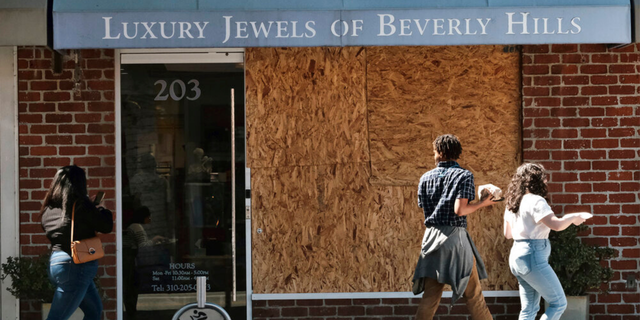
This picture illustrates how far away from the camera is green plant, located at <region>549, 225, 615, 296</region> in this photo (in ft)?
21.0

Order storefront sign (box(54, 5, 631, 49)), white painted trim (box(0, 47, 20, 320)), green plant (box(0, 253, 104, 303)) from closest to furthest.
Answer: storefront sign (box(54, 5, 631, 49)), green plant (box(0, 253, 104, 303)), white painted trim (box(0, 47, 20, 320))

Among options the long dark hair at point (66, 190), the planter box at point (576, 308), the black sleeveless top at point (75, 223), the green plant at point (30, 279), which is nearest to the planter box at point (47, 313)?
the green plant at point (30, 279)

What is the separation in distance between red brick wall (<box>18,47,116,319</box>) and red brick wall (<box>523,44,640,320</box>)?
4.17 metres

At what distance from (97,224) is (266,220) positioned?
1.88 m

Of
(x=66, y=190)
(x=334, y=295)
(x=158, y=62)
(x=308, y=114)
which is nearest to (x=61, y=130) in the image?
(x=158, y=62)

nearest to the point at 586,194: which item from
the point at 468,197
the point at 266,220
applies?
the point at 468,197

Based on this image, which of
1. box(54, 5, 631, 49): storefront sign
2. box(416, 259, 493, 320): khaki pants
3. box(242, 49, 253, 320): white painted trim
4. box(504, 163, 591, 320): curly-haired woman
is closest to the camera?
box(504, 163, 591, 320): curly-haired woman

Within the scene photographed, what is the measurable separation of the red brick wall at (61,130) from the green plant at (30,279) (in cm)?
43

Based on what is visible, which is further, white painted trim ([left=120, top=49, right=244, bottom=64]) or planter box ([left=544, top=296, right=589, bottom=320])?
white painted trim ([left=120, top=49, right=244, bottom=64])

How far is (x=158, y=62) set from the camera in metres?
7.04

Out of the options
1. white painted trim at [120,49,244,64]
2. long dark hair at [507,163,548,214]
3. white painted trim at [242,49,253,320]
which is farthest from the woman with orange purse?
long dark hair at [507,163,548,214]

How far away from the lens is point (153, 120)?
7.02m

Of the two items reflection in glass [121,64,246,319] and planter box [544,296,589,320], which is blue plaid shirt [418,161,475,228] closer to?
planter box [544,296,589,320]

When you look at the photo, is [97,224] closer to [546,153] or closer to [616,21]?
[546,153]
